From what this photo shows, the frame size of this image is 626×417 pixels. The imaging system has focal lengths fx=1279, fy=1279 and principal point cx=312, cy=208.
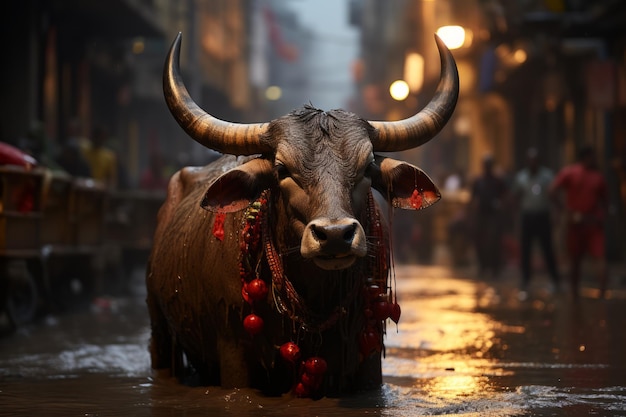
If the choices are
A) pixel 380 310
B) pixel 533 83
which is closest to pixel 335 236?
pixel 380 310

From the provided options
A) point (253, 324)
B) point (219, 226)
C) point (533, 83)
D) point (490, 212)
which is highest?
point (533, 83)

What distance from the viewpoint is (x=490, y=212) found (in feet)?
70.9

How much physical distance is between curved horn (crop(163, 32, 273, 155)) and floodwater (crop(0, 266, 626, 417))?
1.32m

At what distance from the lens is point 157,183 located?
21.0m

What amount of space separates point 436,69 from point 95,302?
3887cm

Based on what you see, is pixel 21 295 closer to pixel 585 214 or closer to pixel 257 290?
pixel 257 290

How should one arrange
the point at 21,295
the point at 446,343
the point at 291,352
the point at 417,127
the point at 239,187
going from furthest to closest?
the point at 21,295 < the point at 446,343 < the point at 417,127 < the point at 239,187 < the point at 291,352

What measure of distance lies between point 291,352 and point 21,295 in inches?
231

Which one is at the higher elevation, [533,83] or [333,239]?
[533,83]

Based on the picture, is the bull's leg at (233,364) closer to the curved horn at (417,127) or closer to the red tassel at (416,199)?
the red tassel at (416,199)

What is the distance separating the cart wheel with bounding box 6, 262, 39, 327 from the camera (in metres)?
11.5

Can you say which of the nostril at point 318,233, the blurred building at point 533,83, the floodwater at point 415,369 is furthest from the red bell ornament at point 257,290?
the blurred building at point 533,83

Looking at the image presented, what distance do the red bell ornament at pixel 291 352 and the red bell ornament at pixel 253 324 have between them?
172 millimetres

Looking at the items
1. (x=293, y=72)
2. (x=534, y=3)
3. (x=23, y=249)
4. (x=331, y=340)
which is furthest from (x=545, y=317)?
(x=293, y=72)
